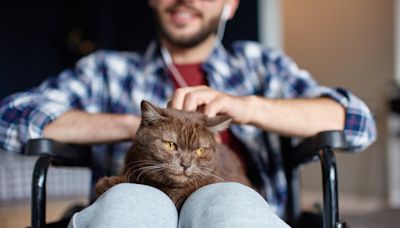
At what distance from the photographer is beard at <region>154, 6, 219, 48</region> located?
1521 millimetres

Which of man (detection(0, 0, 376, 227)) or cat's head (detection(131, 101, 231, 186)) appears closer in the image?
cat's head (detection(131, 101, 231, 186))

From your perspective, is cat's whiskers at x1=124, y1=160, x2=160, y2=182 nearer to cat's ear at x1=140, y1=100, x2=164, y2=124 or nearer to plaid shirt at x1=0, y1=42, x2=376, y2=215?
cat's ear at x1=140, y1=100, x2=164, y2=124

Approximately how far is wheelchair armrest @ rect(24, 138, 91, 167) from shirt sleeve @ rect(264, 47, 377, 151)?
54 centimetres

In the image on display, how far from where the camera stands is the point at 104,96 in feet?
4.97

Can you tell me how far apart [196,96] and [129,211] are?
371 millimetres

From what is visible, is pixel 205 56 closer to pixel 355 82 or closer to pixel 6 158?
pixel 6 158

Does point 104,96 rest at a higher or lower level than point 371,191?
higher

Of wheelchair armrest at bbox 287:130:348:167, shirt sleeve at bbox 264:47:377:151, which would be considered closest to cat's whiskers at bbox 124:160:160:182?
wheelchair armrest at bbox 287:130:348:167

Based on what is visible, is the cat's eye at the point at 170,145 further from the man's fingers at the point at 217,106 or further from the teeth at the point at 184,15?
the teeth at the point at 184,15

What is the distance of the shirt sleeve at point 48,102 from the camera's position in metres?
1.27

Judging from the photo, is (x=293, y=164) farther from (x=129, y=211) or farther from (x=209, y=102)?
(x=129, y=211)

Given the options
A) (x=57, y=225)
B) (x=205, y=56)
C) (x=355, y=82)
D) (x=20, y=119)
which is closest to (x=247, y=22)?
(x=355, y=82)

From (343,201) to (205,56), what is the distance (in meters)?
2.77

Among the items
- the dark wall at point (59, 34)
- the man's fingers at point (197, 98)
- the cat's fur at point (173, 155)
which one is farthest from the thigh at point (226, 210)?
the dark wall at point (59, 34)
